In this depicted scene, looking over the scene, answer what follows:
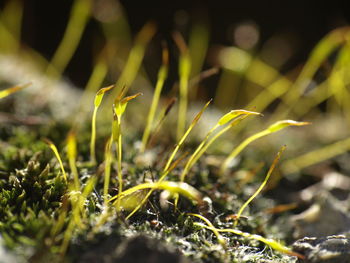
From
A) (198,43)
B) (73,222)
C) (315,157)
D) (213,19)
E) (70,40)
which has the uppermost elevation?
(213,19)

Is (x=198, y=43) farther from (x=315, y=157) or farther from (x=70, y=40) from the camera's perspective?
(x=315, y=157)

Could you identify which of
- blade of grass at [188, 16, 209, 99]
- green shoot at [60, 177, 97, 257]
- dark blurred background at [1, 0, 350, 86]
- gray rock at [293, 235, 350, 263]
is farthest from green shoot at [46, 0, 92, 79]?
gray rock at [293, 235, 350, 263]

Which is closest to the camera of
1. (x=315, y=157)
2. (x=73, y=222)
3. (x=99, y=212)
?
(x=73, y=222)

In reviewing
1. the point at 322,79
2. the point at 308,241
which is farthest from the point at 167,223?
the point at 322,79

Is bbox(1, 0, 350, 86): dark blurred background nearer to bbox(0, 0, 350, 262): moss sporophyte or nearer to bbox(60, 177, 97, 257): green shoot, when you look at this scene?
bbox(0, 0, 350, 262): moss sporophyte

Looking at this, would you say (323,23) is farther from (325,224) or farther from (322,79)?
(325,224)

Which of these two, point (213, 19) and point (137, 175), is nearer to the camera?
point (137, 175)

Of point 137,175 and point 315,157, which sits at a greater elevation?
point 315,157

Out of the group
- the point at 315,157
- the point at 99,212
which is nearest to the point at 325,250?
the point at 99,212

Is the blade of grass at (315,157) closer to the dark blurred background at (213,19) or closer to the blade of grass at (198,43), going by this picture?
the blade of grass at (198,43)

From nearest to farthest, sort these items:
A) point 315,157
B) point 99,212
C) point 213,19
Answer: point 99,212, point 315,157, point 213,19
